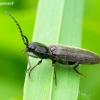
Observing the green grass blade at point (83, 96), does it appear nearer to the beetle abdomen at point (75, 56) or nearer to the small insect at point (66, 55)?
the small insect at point (66, 55)

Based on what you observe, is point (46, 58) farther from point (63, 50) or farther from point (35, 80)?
point (35, 80)

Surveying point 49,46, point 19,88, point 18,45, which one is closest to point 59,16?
point 49,46

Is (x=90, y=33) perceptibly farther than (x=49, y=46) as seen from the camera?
Yes

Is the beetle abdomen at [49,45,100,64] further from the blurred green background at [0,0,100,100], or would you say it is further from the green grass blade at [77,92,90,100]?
the green grass blade at [77,92,90,100]

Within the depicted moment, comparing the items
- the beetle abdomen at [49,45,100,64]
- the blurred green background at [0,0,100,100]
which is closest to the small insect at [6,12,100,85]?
the beetle abdomen at [49,45,100,64]

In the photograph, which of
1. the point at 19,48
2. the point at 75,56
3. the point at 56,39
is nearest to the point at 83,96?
the point at 75,56
